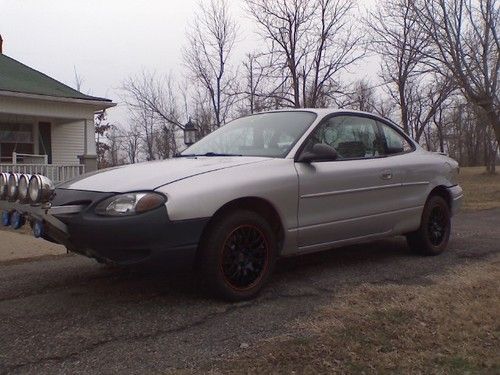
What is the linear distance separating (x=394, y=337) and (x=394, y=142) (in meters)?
2.84

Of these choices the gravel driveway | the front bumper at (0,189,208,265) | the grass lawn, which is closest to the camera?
the grass lawn

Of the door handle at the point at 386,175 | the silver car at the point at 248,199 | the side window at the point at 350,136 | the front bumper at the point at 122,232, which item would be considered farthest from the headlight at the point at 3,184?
the door handle at the point at 386,175

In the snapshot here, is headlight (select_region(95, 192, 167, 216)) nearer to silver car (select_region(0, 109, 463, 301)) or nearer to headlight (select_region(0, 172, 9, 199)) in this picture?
silver car (select_region(0, 109, 463, 301))

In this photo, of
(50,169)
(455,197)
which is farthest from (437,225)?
(50,169)

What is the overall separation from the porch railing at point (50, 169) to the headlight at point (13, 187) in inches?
420

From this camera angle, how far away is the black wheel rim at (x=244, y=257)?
13.4 feet

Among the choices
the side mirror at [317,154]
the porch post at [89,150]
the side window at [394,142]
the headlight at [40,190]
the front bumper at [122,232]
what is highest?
the porch post at [89,150]

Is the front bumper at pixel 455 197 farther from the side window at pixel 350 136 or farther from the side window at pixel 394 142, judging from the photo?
the side window at pixel 350 136

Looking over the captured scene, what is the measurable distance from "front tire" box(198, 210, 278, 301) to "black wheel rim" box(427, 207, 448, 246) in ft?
8.09

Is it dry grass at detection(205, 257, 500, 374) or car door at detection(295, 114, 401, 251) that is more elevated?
car door at detection(295, 114, 401, 251)

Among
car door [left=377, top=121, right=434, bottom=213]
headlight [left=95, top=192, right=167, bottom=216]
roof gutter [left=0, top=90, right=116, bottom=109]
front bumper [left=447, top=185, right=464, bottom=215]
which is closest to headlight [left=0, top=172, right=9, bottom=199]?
headlight [left=95, top=192, right=167, bottom=216]

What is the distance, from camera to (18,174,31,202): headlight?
4.02 meters

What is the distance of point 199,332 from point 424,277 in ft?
7.95

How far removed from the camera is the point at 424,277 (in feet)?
16.5
